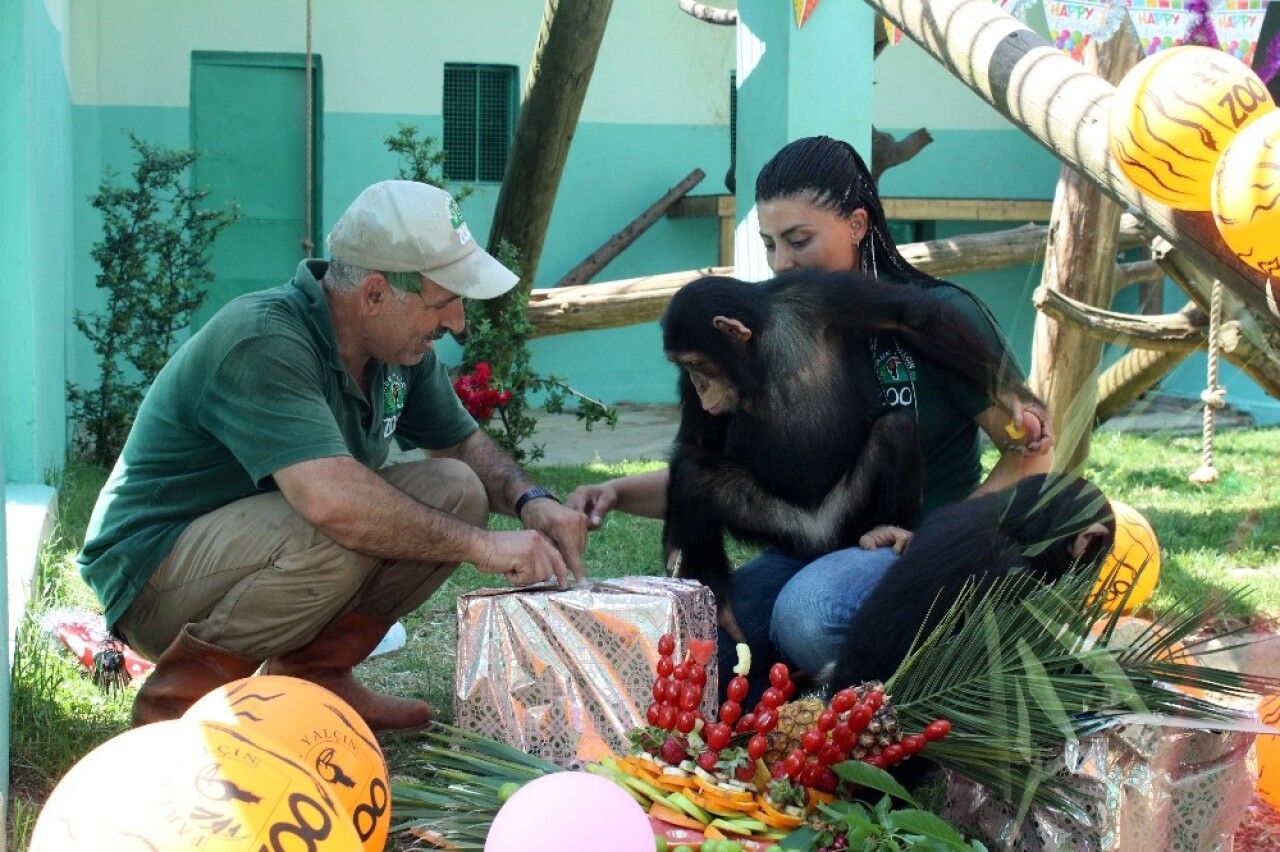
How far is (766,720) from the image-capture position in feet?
8.67

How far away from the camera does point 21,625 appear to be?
12.3 feet

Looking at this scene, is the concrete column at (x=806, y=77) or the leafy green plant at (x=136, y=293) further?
the leafy green plant at (x=136, y=293)

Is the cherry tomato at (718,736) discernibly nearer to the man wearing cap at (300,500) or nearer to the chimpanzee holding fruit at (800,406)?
the man wearing cap at (300,500)

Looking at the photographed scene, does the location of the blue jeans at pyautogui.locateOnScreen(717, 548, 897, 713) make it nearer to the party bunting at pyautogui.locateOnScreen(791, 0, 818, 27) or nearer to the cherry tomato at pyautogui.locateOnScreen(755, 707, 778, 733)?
the cherry tomato at pyautogui.locateOnScreen(755, 707, 778, 733)

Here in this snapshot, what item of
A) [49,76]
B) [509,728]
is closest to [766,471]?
[509,728]

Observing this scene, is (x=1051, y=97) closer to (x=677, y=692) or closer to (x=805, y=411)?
(x=805, y=411)

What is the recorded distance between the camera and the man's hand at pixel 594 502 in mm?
3514

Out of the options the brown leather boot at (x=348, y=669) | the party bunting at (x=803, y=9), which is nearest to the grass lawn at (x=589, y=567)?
the brown leather boot at (x=348, y=669)

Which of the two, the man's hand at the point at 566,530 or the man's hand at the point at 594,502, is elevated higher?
the man's hand at the point at 594,502

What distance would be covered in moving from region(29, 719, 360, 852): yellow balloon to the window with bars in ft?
28.8

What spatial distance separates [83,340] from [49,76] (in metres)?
2.77

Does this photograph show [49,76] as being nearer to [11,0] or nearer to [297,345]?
[11,0]

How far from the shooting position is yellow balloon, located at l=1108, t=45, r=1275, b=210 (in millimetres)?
3559

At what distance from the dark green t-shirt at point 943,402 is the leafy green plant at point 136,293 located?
527 cm
